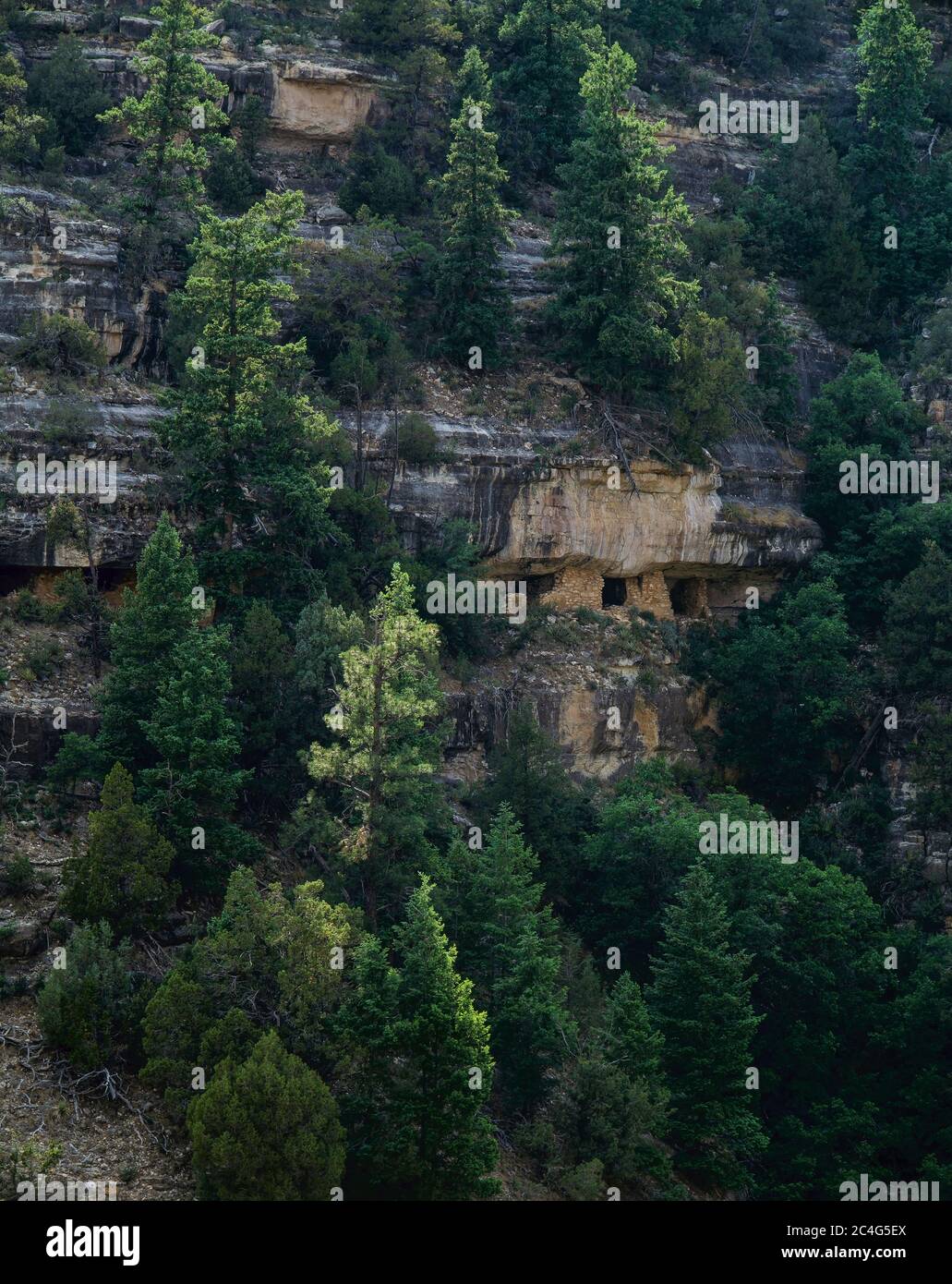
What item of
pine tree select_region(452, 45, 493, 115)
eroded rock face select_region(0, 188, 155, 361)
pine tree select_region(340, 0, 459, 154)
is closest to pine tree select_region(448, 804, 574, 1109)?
eroded rock face select_region(0, 188, 155, 361)

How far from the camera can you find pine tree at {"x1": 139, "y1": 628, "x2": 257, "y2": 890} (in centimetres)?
4453

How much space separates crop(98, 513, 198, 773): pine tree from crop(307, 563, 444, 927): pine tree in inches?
148

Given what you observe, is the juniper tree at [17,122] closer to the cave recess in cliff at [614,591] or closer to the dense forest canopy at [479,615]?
the dense forest canopy at [479,615]

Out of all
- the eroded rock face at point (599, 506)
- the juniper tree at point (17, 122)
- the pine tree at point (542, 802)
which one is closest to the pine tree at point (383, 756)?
the pine tree at point (542, 802)

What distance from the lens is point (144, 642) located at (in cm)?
4653

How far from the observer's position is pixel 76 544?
5172cm

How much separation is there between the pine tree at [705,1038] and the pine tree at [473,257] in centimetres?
1978

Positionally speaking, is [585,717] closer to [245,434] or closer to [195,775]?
[245,434]

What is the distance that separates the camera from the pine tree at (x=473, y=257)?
61281 millimetres

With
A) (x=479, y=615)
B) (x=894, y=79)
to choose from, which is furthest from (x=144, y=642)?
(x=894, y=79)
